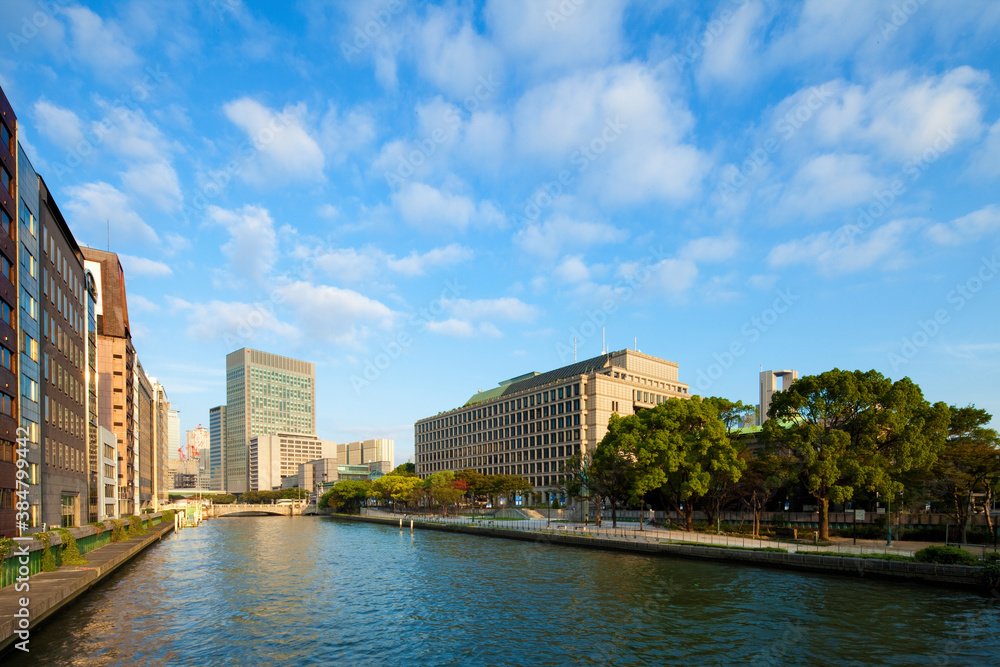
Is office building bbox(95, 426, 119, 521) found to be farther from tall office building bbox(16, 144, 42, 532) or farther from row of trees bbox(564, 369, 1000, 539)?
row of trees bbox(564, 369, 1000, 539)

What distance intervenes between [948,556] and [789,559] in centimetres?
1087

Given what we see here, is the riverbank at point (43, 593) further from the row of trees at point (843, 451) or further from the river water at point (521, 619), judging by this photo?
the row of trees at point (843, 451)

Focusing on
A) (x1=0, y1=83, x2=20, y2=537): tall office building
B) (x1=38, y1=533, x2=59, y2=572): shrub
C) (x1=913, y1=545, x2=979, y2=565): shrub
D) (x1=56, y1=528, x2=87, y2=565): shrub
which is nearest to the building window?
(x1=0, y1=83, x2=20, y2=537): tall office building

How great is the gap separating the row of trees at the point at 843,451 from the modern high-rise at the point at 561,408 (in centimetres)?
7329

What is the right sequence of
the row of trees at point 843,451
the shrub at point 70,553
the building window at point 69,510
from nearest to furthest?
the shrub at point 70,553, the row of trees at point 843,451, the building window at point 69,510

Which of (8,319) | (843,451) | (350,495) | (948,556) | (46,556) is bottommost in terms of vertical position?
(350,495)

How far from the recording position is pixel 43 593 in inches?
1280

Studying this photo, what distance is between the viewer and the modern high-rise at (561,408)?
156375 millimetres

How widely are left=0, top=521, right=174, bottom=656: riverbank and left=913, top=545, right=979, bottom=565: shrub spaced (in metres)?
50.6

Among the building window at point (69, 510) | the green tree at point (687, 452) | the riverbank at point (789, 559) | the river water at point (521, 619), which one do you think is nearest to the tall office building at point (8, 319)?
the river water at point (521, 619)

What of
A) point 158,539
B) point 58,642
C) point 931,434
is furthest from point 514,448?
point 58,642

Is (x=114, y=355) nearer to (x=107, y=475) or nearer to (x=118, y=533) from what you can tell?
(x=107, y=475)

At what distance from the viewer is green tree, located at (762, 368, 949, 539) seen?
190 ft

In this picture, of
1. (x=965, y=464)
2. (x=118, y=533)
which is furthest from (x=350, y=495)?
(x=965, y=464)
